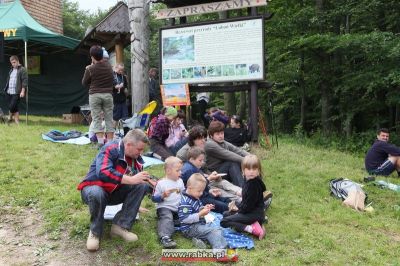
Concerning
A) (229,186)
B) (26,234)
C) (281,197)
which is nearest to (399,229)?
(281,197)

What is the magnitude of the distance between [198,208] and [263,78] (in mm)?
4569

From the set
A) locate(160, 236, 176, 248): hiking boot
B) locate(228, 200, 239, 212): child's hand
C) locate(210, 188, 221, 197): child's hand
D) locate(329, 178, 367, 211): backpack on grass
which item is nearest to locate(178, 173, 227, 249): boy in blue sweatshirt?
locate(160, 236, 176, 248): hiking boot

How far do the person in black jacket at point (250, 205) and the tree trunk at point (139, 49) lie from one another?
5.06 metres

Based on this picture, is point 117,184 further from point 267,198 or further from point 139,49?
point 139,49

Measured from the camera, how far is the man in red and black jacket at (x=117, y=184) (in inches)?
158

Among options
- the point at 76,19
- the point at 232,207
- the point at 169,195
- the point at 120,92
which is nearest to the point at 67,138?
Result: the point at 120,92

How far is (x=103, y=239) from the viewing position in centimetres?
436

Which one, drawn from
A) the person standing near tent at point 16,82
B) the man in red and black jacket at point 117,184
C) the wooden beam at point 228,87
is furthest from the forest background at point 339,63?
the man in red and black jacket at point 117,184

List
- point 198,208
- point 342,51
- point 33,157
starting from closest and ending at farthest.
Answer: point 198,208 < point 33,157 < point 342,51

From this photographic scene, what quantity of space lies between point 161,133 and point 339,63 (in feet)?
27.8

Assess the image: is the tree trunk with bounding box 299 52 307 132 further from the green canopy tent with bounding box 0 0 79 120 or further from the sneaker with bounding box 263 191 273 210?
the sneaker with bounding box 263 191 273 210

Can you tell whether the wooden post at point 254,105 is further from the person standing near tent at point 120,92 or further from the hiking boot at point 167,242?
the hiking boot at point 167,242

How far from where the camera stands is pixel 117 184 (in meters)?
4.07

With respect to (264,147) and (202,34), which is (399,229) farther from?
(202,34)
